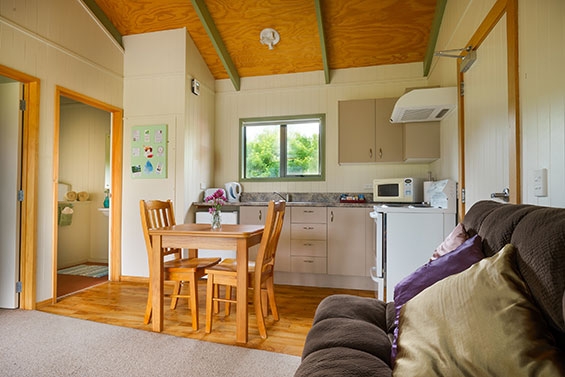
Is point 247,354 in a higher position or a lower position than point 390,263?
lower

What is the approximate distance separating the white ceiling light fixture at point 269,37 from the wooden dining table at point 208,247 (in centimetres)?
247

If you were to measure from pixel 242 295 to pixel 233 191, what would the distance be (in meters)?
2.23

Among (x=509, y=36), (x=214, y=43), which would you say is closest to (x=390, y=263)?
(x=509, y=36)

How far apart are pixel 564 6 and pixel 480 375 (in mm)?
1427

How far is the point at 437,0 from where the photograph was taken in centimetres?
322

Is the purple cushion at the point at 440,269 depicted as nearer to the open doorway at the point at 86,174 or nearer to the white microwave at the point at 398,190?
the white microwave at the point at 398,190

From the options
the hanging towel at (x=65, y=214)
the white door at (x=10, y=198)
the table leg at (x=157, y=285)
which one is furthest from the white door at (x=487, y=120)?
the hanging towel at (x=65, y=214)

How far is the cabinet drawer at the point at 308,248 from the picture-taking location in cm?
367

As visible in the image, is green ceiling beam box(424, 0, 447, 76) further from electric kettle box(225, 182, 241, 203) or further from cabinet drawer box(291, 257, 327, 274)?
electric kettle box(225, 182, 241, 203)

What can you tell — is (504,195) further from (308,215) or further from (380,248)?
(308,215)

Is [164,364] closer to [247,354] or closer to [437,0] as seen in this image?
[247,354]

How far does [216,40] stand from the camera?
3.83 m

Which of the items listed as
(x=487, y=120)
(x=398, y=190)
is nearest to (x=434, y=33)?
(x=398, y=190)

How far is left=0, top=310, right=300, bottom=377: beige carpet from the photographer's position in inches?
74.3
